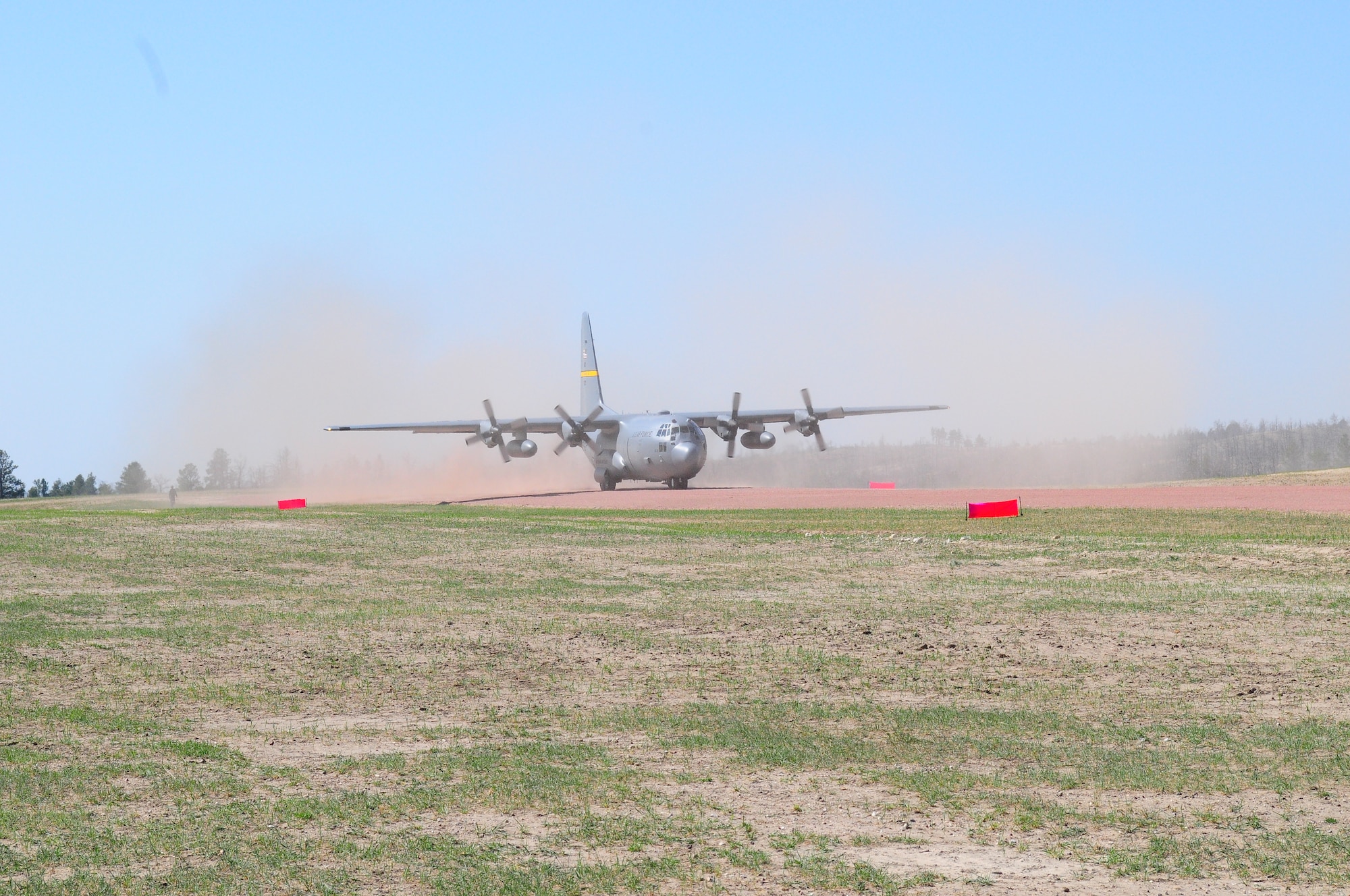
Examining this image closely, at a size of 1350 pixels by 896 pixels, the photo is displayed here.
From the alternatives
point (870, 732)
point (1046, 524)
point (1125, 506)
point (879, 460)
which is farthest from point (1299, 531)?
point (879, 460)

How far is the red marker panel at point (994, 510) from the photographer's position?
33312 millimetres

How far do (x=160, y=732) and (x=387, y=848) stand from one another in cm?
362

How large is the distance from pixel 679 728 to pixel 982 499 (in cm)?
3389

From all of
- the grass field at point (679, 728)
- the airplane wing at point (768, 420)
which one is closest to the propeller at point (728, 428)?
the airplane wing at point (768, 420)

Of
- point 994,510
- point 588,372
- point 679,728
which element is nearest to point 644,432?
point 588,372

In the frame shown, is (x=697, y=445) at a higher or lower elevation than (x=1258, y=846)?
higher

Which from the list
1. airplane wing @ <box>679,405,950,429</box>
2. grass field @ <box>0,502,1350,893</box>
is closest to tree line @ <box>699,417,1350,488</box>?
airplane wing @ <box>679,405,950,429</box>

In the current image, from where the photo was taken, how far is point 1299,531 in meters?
26.5

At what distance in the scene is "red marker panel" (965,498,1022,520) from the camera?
3331 cm

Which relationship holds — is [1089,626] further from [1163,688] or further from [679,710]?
→ [679,710]

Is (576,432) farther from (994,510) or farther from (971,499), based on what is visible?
(994,510)

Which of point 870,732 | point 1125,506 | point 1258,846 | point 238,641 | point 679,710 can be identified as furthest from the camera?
point 1125,506

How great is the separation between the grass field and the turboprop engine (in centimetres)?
3809

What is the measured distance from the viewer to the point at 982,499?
42344 mm
